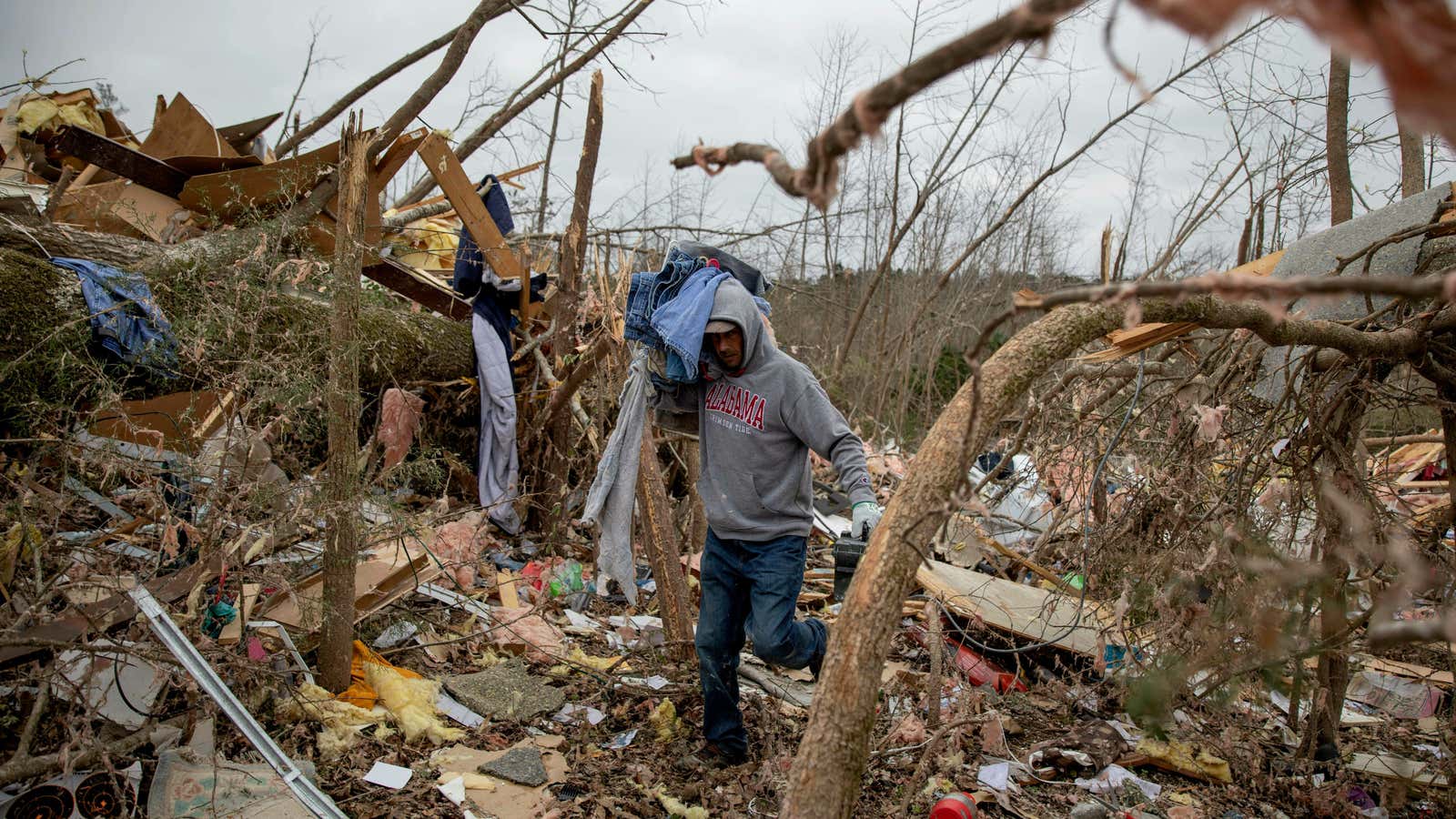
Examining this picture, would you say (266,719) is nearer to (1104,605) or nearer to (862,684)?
(862,684)

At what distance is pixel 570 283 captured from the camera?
20.9 ft

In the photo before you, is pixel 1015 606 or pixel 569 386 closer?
pixel 1015 606

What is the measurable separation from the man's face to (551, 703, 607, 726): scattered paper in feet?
5.79

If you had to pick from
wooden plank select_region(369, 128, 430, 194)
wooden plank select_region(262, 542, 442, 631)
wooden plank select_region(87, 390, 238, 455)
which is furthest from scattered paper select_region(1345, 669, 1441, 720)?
wooden plank select_region(369, 128, 430, 194)

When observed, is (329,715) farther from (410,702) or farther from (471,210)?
(471,210)

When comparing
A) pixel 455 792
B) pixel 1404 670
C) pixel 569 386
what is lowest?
pixel 455 792

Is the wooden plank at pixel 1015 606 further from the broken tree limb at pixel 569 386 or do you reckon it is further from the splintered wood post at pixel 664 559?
the broken tree limb at pixel 569 386

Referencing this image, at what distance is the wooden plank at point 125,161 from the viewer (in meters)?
6.09

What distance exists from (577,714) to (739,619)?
1013 mm

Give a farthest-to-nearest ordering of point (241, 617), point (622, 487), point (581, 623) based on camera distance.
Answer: point (581, 623), point (622, 487), point (241, 617)

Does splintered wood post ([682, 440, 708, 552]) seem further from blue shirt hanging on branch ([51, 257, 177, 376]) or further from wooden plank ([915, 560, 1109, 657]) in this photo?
blue shirt hanging on branch ([51, 257, 177, 376])

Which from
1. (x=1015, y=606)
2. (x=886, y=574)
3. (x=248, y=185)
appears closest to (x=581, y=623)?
(x=1015, y=606)

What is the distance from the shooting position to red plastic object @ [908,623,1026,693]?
4582mm

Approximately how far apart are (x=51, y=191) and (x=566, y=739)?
5147mm
